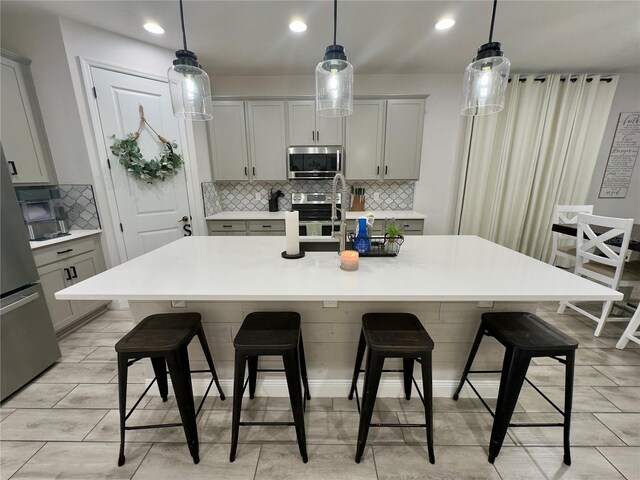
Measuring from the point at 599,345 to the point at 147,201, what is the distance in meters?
4.57

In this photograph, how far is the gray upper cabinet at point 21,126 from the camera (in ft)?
7.02

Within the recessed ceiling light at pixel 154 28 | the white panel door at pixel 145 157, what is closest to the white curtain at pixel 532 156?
the recessed ceiling light at pixel 154 28

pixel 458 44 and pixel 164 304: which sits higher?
pixel 458 44

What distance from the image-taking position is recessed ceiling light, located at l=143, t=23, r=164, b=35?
2.31 m

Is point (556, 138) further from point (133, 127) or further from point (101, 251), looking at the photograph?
point (101, 251)

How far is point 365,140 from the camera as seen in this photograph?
339 centimetres

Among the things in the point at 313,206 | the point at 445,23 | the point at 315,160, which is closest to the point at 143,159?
the point at 315,160

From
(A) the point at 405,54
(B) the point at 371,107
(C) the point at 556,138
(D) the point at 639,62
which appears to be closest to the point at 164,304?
(B) the point at 371,107

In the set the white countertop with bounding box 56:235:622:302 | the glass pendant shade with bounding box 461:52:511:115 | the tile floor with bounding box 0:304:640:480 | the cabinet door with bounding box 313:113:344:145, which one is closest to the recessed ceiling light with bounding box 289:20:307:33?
the cabinet door with bounding box 313:113:344:145

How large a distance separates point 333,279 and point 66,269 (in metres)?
2.63

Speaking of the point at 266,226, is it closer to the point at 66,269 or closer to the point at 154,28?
the point at 66,269

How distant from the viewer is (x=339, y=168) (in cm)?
342

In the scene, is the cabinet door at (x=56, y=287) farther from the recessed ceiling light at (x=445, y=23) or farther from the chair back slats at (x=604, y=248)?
the chair back slats at (x=604, y=248)

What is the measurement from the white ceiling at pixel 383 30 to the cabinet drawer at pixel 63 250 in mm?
1921
